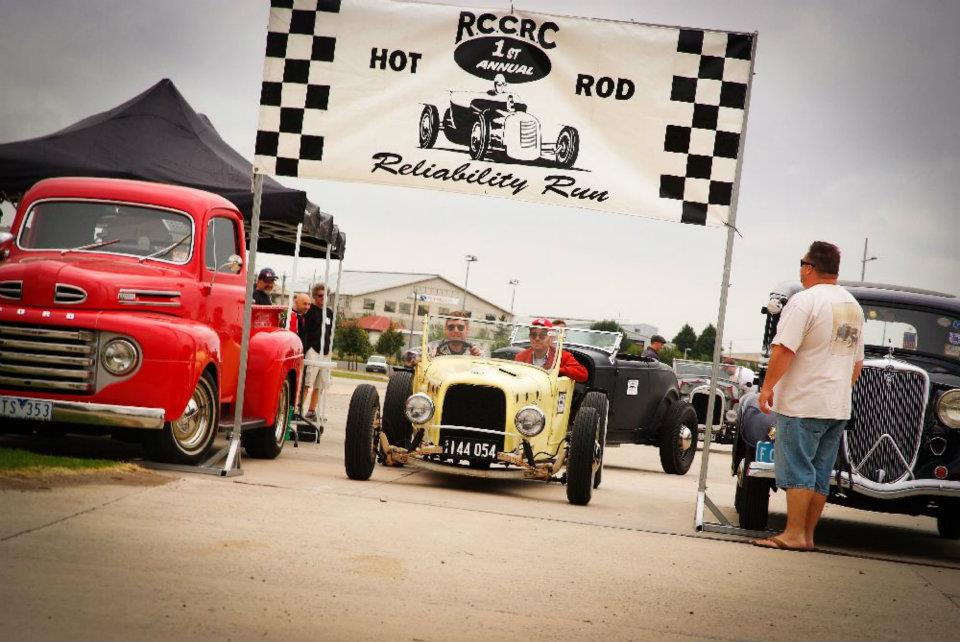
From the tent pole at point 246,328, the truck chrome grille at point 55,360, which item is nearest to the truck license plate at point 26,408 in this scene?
the truck chrome grille at point 55,360

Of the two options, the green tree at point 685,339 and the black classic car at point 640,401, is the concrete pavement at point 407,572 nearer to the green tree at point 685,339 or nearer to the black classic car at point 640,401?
the black classic car at point 640,401

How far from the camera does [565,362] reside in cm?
1015

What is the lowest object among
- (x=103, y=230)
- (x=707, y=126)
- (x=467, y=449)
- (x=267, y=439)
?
(x=267, y=439)

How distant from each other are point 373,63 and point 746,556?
4.55 metres

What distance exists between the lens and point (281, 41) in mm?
8695

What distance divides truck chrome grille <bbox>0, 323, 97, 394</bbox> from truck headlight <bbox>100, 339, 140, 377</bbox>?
8 centimetres

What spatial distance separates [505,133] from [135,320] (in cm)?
302

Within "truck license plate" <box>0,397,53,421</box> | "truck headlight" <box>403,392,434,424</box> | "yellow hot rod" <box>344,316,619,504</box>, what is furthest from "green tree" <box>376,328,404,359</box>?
"truck license plate" <box>0,397,53,421</box>

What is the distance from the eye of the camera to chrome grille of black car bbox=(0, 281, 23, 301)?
8.14m

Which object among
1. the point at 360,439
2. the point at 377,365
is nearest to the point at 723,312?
the point at 360,439

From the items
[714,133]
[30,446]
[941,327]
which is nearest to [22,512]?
[30,446]

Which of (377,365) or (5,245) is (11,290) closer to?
(5,245)

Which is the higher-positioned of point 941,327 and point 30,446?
point 941,327

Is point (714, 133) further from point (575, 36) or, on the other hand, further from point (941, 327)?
point (941, 327)
